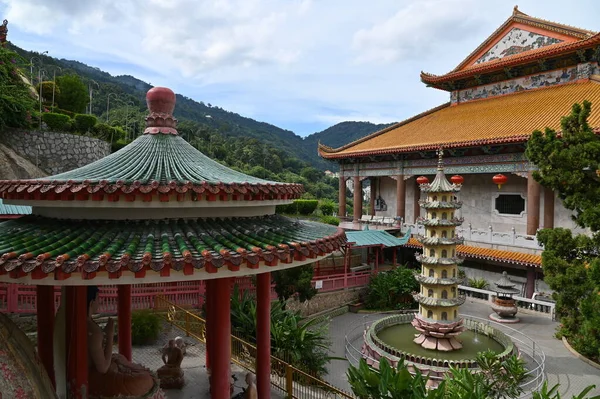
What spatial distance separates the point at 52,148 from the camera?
21734 millimetres

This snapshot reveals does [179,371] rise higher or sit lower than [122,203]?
lower

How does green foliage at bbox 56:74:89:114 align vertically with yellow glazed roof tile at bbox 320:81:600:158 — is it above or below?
above

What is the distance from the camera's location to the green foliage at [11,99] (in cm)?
1975

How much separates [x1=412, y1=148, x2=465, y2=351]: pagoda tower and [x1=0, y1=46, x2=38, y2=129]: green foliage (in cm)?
1980

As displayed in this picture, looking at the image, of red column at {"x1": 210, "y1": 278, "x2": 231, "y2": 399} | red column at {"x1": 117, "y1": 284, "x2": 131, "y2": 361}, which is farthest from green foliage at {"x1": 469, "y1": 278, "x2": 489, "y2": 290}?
red column at {"x1": 210, "y1": 278, "x2": 231, "y2": 399}

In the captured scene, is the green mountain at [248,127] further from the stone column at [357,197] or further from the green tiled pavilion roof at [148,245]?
the green tiled pavilion roof at [148,245]

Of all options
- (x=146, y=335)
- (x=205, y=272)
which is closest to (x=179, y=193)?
(x=205, y=272)

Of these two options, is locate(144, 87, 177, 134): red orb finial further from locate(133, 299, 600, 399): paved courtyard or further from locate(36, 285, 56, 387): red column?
locate(133, 299, 600, 399): paved courtyard

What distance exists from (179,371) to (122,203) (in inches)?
155

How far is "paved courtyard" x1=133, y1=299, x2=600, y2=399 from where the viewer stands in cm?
723

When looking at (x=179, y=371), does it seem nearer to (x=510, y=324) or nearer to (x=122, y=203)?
(x=122, y=203)

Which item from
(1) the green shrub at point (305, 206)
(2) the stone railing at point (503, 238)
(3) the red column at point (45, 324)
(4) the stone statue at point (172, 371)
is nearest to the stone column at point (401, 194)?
(2) the stone railing at point (503, 238)

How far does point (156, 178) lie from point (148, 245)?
3.12ft

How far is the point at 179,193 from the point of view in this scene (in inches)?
161
